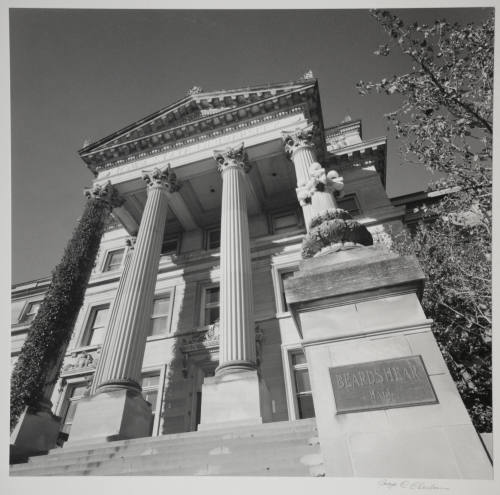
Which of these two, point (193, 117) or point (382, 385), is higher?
point (193, 117)

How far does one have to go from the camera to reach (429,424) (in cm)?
396

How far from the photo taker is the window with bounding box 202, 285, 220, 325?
18.2 meters

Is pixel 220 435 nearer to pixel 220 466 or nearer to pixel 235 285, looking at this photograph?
pixel 220 466

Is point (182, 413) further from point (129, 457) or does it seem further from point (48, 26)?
point (48, 26)

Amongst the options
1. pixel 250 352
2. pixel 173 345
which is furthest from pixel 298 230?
pixel 250 352

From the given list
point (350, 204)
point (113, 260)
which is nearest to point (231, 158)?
point (350, 204)

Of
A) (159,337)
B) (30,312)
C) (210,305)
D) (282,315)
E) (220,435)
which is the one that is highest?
(30,312)

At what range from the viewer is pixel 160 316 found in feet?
62.0

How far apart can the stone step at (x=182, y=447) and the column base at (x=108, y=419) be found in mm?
1357

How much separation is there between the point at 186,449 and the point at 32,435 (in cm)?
663
